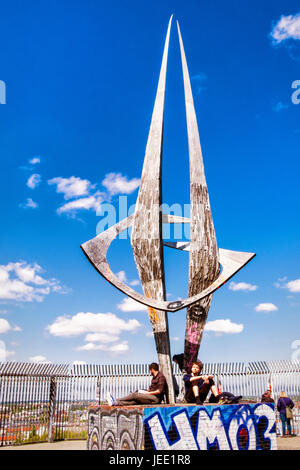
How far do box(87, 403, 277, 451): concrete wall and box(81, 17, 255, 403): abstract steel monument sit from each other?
1603 millimetres

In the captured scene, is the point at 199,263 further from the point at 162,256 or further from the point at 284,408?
the point at 284,408

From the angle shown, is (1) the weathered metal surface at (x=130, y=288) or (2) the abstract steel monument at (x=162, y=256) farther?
(2) the abstract steel monument at (x=162, y=256)

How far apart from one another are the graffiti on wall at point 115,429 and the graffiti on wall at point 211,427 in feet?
0.82

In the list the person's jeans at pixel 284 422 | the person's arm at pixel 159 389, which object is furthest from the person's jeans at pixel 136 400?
the person's jeans at pixel 284 422

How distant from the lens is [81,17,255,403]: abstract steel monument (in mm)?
10047

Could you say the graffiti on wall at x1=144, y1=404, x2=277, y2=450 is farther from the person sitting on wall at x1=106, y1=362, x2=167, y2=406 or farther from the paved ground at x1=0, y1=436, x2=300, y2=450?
the paved ground at x1=0, y1=436, x2=300, y2=450

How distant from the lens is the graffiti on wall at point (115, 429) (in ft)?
25.5

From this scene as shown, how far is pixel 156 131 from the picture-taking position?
11438mm

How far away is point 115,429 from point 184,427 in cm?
144

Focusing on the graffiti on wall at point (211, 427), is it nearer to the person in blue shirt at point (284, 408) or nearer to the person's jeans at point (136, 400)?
the person's jeans at point (136, 400)
